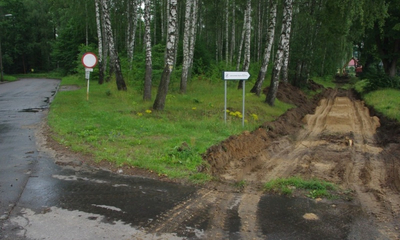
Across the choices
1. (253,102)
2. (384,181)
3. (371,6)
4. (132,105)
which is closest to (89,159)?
(384,181)

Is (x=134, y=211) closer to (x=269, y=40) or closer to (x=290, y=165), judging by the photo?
(x=290, y=165)

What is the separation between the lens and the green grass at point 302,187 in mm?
6059

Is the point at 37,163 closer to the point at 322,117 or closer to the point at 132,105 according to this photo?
the point at 132,105

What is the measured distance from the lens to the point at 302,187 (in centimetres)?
639

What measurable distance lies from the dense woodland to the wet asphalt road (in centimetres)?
735

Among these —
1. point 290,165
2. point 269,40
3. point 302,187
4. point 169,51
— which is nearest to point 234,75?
point 169,51

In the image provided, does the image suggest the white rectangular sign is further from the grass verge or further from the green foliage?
the green foliage

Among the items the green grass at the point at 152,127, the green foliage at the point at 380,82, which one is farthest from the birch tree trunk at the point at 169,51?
the green foliage at the point at 380,82

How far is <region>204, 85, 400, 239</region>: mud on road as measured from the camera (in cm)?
616

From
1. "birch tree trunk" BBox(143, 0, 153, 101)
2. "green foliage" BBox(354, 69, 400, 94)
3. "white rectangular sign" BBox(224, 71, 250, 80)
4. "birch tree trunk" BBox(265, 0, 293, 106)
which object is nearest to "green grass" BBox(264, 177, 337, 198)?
"white rectangular sign" BBox(224, 71, 250, 80)

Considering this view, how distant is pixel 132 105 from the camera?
14.9 m

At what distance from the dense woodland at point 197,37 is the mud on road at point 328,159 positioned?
4.62 metres

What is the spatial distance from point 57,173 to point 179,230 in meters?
3.46

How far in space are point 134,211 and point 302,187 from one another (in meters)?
3.15
